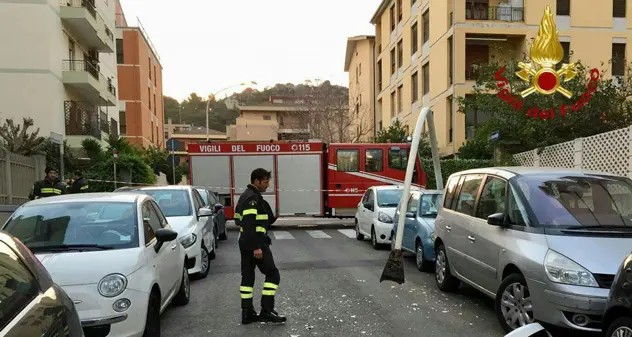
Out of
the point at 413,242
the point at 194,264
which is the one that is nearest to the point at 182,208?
the point at 194,264

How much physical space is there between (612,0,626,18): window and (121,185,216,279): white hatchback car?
25.7 meters

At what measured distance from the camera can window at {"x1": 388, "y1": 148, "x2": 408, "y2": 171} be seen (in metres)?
16.9

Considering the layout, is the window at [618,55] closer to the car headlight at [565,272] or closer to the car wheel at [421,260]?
the car wheel at [421,260]

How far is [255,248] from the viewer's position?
558cm

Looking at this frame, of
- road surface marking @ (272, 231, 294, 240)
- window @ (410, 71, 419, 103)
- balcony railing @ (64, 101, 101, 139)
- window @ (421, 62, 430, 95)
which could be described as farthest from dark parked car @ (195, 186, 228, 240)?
window @ (410, 71, 419, 103)

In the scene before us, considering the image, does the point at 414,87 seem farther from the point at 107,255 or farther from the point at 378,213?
the point at 107,255

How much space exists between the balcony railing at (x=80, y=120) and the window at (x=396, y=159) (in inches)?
561

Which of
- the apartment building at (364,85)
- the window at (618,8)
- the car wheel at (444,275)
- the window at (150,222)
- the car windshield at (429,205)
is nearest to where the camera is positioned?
the window at (150,222)

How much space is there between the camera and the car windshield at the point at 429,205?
932 centimetres

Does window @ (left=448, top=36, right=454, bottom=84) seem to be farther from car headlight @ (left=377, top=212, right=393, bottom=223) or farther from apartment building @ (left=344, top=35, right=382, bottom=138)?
car headlight @ (left=377, top=212, right=393, bottom=223)

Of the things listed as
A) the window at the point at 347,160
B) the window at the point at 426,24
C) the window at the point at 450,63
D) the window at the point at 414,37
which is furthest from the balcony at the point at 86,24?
the window at the point at 414,37

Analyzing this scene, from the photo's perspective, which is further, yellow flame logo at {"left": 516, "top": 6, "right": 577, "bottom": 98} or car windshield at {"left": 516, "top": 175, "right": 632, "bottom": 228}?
yellow flame logo at {"left": 516, "top": 6, "right": 577, "bottom": 98}

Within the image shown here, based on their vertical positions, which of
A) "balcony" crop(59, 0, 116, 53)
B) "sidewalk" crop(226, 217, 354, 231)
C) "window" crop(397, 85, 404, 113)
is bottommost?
"sidewalk" crop(226, 217, 354, 231)

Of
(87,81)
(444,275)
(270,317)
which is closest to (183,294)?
(270,317)
